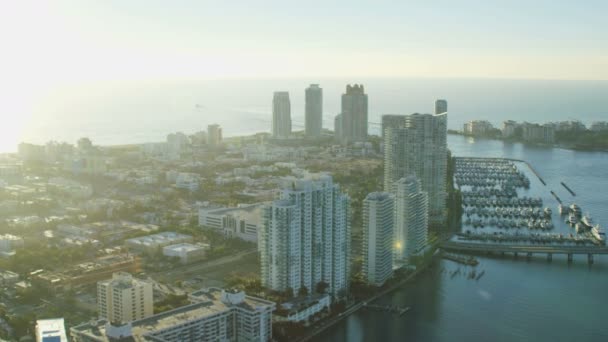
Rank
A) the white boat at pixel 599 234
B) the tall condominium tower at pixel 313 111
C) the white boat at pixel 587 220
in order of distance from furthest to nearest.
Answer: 1. the tall condominium tower at pixel 313 111
2. the white boat at pixel 587 220
3. the white boat at pixel 599 234

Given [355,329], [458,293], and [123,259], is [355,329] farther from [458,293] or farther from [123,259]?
[123,259]

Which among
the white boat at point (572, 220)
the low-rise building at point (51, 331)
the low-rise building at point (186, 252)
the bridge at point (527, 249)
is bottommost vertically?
the bridge at point (527, 249)

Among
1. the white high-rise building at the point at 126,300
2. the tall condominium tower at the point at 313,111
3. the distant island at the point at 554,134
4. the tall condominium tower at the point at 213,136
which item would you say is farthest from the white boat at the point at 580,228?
the tall condominium tower at the point at 313,111

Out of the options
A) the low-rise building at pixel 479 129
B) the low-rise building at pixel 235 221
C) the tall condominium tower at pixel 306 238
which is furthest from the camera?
the low-rise building at pixel 479 129

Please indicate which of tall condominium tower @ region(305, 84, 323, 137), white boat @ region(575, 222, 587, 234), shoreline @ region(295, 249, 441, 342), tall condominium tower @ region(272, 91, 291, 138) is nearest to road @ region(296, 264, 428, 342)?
shoreline @ region(295, 249, 441, 342)

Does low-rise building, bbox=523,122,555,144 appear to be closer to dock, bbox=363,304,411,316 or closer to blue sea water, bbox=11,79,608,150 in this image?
blue sea water, bbox=11,79,608,150

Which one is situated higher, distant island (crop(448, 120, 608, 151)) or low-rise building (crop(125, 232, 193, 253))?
distant island (crop(448, 120, 608, 151))

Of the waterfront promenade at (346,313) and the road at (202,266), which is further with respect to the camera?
the road at (202,266)

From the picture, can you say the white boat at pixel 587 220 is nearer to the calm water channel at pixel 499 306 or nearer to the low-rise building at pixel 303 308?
the calm water channel at pixel 499 306

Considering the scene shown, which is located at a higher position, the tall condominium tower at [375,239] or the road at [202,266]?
the tall condominium tower at [375,239]
